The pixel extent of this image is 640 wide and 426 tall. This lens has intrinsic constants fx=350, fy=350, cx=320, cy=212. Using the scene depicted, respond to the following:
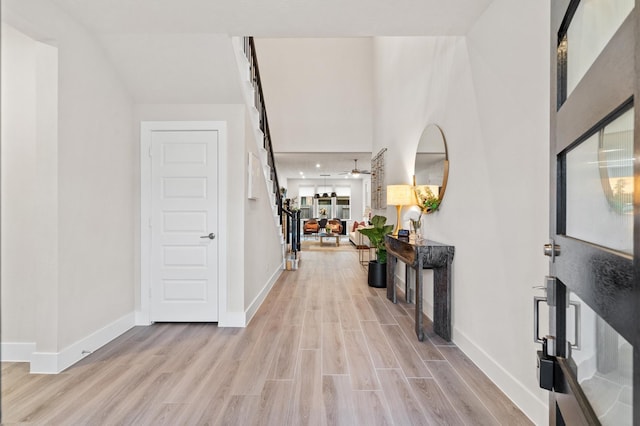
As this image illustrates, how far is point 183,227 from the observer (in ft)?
11.7

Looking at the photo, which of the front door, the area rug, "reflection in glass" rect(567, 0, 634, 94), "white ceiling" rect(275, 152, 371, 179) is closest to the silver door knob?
the front door

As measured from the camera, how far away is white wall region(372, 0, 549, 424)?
197cm

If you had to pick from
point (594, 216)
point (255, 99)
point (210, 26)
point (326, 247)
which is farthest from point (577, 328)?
point (326, 247)

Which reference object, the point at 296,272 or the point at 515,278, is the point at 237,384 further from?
the point at 296,272

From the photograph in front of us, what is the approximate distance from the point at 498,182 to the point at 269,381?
6.75 ft

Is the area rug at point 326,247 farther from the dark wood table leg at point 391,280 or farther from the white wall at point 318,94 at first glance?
the dark wood table leg at point 391,280

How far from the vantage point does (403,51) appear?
481 cm

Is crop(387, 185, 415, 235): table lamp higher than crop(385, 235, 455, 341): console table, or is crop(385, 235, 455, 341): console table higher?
crop(387, 185, 415, 235): table lamp

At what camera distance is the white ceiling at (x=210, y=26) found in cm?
240

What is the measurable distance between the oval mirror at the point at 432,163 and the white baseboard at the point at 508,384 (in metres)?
1.38

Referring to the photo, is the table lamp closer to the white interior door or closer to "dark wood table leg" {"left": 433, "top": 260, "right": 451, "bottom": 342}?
"dark wood table leg" {"left": 433, "top": 260, "right": 451, "bottom": 342}

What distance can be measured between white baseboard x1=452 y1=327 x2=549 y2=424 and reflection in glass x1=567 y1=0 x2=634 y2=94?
5.42 feet

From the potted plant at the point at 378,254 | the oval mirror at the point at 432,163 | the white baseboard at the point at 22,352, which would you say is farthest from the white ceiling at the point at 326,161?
the white baseboard at the point at 22,352

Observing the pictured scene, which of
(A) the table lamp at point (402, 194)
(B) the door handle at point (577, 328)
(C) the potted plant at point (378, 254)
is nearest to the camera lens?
(B) the door handle at point (577, 328)
